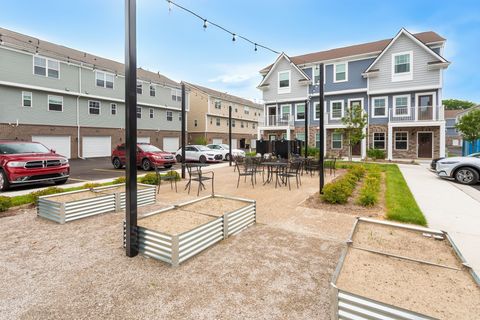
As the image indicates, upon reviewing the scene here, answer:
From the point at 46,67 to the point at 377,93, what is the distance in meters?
26.7

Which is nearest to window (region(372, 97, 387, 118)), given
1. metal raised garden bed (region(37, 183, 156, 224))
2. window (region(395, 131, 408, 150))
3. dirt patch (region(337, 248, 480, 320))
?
window (region(395, 131, 408, 150))

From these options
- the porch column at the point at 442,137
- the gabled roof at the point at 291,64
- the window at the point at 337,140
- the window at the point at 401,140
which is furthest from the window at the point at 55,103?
the porch column at the point at 442,137

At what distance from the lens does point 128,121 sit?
3582 mm

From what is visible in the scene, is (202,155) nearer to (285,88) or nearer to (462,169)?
(285,88)

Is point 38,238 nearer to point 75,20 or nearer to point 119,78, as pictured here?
point 75,20

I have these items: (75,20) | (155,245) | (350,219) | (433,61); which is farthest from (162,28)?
(433,61)

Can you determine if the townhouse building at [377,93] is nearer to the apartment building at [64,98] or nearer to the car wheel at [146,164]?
the car wheel at [146,164]

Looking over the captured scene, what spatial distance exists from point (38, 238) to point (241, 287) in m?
3.76

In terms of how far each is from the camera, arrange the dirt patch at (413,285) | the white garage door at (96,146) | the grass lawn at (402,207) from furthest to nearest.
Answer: the white garage door at (96,146) < the grass lawn at (402,207) < the dirt patch at (413,285)

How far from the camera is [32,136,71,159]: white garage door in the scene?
2031cm

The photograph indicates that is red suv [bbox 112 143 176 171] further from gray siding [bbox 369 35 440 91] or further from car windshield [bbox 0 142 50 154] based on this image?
gray siding [bbox 369 35 440 91]

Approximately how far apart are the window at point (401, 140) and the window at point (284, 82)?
409 inches

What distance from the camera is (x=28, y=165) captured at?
335 inches

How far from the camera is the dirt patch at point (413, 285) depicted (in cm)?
219
